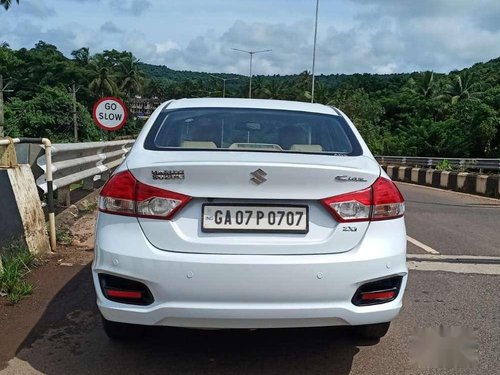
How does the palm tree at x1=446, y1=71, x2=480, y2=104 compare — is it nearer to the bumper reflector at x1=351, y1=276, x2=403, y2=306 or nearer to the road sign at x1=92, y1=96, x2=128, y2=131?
the road sign at x1=92, y1=96, x2=128, y2=131

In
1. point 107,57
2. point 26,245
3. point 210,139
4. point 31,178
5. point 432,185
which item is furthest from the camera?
point 107,57

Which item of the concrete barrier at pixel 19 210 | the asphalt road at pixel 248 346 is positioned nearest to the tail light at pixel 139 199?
the asphalt road at pixel 248 346


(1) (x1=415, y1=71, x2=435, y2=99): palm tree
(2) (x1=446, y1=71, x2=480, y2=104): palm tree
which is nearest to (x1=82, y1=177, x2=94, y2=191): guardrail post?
(2) (x1=446, y1=71, x2=480, y2=104): palm tree

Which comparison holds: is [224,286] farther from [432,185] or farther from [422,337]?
[432,185]

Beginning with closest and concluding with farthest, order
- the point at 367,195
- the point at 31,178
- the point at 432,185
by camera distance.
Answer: the point at 367,195 → the point at 31,178 → the point at 432,185

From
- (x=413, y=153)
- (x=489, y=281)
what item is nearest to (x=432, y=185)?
(x=489, y=281)

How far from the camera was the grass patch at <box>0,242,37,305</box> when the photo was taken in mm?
4492

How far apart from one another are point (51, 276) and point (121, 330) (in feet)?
6.05

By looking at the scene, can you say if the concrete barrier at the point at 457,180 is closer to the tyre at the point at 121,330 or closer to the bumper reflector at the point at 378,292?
the bumper reflector at the point at 378,292

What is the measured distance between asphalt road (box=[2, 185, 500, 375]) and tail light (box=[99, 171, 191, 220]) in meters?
0.94

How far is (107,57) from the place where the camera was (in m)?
100

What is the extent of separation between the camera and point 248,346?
3588mm

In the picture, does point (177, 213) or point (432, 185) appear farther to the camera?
point (432, 185)

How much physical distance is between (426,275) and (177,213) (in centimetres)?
332
